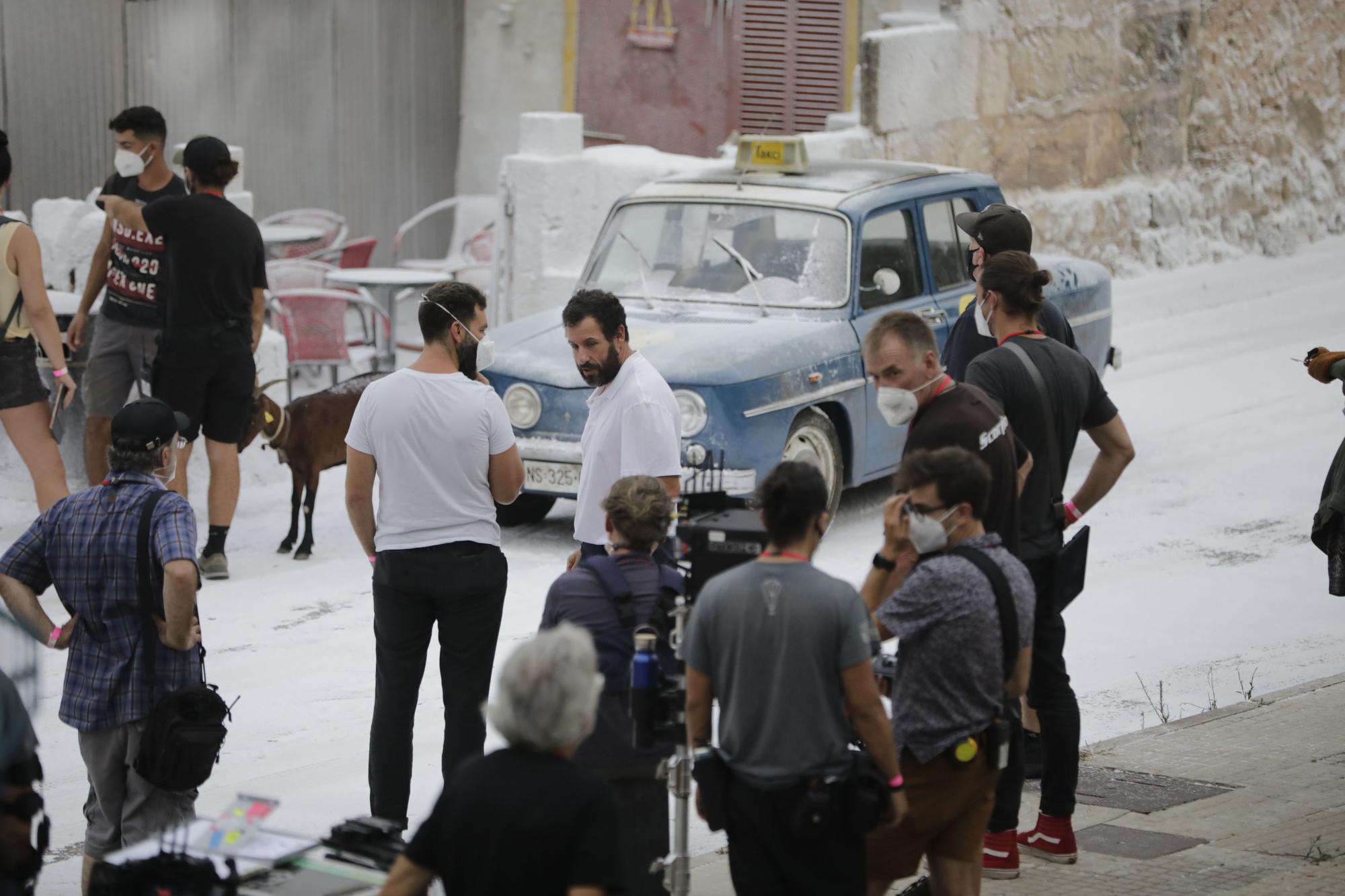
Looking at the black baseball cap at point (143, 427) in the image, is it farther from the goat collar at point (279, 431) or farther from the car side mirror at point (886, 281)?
the car side mirror at point (886, 281)

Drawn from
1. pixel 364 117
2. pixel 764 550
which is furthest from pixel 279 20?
pixel 764 550

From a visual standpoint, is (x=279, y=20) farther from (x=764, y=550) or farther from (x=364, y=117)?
(x=764, y=550)

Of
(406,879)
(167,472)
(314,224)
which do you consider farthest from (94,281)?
(314,224)

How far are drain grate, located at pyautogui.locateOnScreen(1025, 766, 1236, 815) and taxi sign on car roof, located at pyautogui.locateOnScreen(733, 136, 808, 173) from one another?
495 cm

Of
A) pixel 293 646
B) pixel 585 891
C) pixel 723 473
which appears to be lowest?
pixel 293 646

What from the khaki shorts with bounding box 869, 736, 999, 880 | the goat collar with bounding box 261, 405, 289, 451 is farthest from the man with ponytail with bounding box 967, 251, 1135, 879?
the goat collar with bounding box 261, 405, 289, 451

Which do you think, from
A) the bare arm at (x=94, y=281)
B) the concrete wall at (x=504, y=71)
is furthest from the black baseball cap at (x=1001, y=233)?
the concrete wall at (x=504, y=71)

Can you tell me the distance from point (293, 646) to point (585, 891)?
466cm

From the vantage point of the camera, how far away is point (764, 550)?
4168 mm

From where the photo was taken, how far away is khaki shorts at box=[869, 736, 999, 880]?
4.31m

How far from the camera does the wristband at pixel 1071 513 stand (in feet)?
18.0

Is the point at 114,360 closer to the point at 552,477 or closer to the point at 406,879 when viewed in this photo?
Answer: the point at 552,477

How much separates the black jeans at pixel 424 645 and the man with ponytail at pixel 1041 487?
1.55m

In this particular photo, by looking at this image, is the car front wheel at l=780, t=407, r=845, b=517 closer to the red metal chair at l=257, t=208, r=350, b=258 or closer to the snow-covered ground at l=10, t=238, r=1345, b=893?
the snow-covered ground at l=10, t=238, r=1345, b=893
